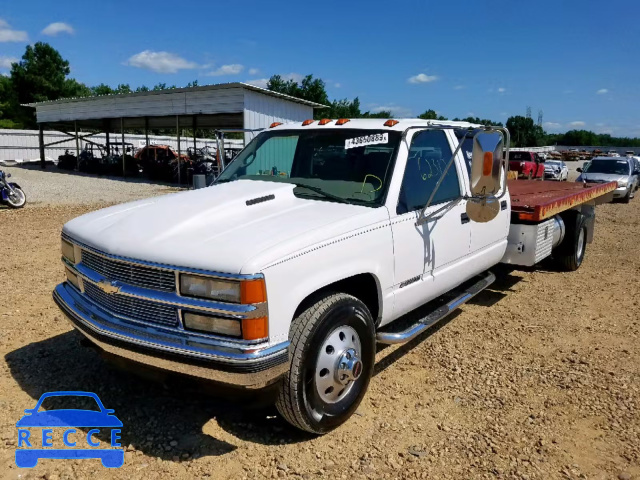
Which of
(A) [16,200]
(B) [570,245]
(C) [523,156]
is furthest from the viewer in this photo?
(C) [523,156]

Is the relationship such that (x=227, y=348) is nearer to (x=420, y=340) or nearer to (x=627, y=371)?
(x=420, y=340)

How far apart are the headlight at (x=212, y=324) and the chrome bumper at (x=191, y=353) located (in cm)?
6

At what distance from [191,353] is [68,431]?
123 cm

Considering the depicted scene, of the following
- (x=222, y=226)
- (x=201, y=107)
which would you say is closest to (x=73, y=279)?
(x=222, y=226)

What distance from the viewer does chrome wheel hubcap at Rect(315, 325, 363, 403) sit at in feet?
10.0

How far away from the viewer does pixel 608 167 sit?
18766mm

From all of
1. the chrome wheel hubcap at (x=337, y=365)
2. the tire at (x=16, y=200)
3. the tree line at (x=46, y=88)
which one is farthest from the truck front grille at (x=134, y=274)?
the tree line at (x=46, y=88)

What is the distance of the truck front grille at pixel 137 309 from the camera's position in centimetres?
279

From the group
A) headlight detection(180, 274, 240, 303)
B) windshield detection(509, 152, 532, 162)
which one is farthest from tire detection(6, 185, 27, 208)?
windshield detection(509, 152, 532, 162)

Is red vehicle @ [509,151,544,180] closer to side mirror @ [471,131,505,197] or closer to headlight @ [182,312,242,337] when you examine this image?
side mirror @ [471,131,505,197]

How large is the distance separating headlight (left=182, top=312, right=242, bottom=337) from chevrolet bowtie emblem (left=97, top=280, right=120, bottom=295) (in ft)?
1.74

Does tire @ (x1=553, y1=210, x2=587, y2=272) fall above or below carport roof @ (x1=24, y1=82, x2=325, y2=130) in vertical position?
below

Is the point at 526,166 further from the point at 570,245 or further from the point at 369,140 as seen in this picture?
the point at 369,140

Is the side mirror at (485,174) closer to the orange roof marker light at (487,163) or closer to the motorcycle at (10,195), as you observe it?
the orange roof marker light at (487,163)
